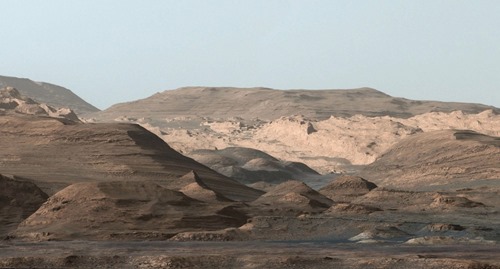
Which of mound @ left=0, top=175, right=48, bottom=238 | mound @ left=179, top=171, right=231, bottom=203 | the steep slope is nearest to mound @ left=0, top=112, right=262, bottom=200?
mound @ left=179, top=171, right=231, bottom=203

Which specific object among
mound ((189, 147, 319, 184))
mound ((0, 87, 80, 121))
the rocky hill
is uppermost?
mound ((0, 87, 80, 121))

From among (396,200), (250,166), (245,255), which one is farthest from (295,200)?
(250,166)

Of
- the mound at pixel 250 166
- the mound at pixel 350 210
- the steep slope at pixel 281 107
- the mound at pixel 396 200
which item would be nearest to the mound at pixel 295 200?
the mound at pixel 350 210

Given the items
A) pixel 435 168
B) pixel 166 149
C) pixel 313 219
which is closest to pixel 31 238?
pixel 313 219

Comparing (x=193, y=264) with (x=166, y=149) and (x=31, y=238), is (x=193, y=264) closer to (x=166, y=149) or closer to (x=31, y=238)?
(x=31, y=238)

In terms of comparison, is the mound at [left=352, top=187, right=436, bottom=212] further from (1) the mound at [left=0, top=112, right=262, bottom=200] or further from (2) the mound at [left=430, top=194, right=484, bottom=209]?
(1) the mound at [left=0, top=112, right=262, bottom=200]

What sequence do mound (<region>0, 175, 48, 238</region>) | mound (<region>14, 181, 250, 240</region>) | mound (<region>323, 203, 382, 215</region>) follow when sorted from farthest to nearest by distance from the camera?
mound (<region>323, 203, 382, 215</region>), mound (<region>0, 175, 48, 238</region>), mound (<region>14, 181, 250, 240</region>)

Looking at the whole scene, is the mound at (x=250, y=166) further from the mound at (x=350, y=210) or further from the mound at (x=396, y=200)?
the mound at (x=350, y=210)
